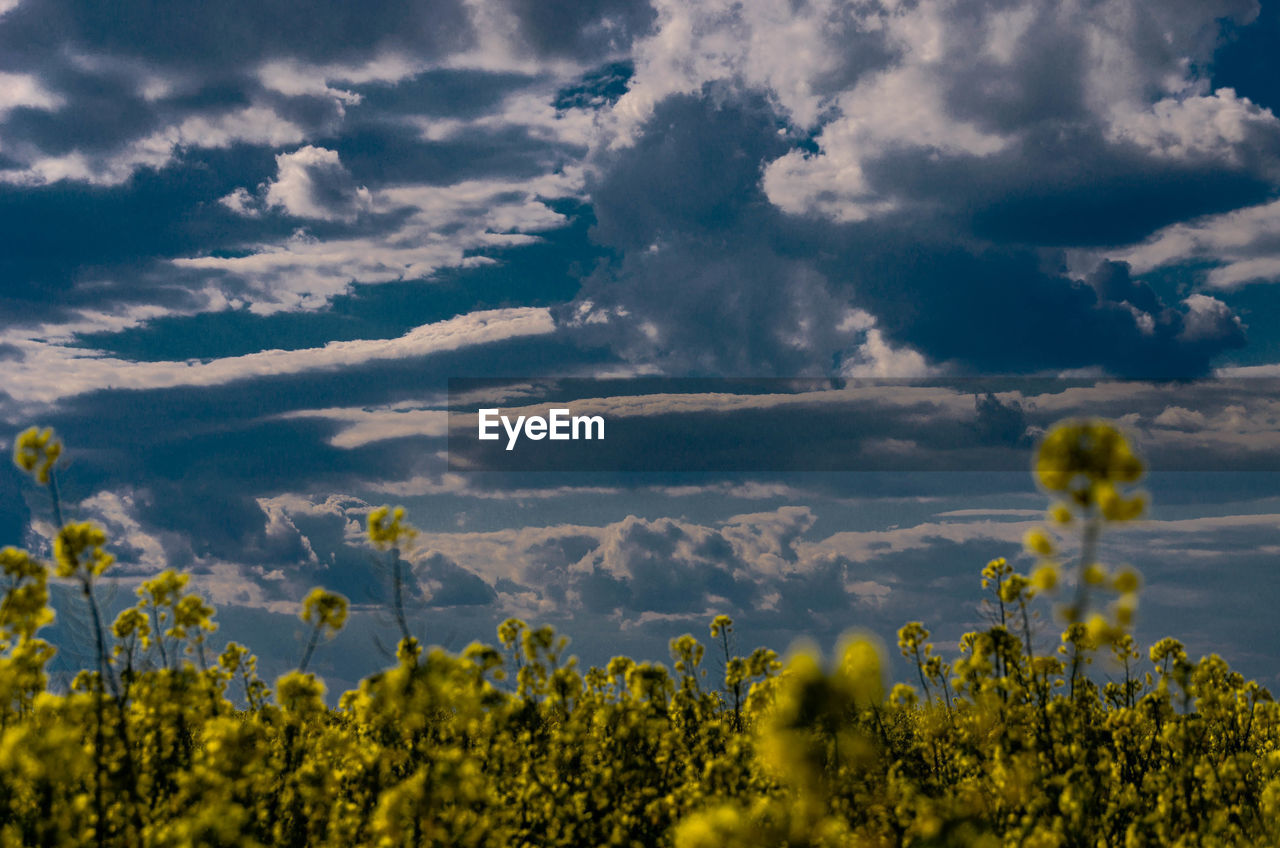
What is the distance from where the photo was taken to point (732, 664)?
31.4 ft

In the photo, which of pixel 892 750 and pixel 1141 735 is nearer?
pixel 892 750

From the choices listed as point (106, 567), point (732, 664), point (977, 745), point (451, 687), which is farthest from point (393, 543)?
point (977, 745)

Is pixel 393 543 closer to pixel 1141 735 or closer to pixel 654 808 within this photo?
pixel 654 808

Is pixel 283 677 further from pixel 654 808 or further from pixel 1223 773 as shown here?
pixel 1223 773

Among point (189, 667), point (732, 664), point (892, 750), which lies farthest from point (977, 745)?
point (189, 667)

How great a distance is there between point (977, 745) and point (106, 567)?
8715 mm

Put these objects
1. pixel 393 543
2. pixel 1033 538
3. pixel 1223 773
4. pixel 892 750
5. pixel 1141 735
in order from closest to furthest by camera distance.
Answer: pixel 1033 538 → pixel 393 543 → pixel 1223 773 → pixel 892 750 → pixel 1141 735

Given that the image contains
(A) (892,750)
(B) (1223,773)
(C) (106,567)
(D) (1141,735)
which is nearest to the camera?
(C) (106,567)

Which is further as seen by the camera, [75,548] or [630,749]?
[630,749]

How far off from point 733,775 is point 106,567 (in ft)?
15.1

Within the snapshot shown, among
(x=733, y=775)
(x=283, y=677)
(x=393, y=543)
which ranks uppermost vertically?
(x=393, y=543)

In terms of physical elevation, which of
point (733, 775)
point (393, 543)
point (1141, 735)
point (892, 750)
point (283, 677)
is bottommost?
point (1141, 735)

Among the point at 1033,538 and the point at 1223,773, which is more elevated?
the point at 1033,538

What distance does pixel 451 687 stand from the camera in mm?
5660
